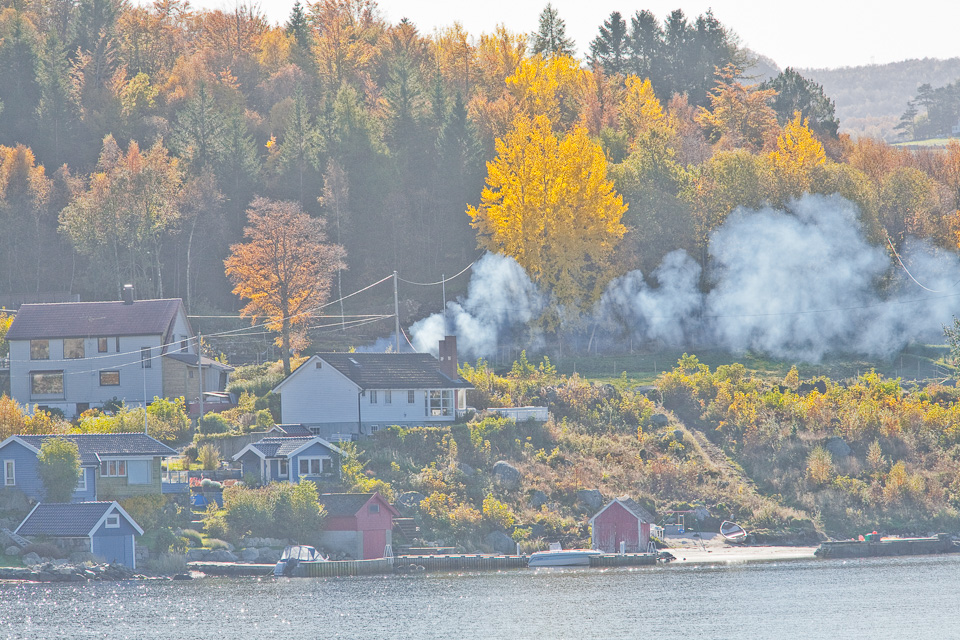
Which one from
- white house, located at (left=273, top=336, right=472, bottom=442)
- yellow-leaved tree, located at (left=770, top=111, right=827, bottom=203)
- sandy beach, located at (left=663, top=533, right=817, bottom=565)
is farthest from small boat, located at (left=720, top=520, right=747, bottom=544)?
yellow-leaved tree, located at (left=770, top=111, right=827, bottom=203)

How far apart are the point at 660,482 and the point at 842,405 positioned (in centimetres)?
1166

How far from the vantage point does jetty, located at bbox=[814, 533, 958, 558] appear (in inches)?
2243

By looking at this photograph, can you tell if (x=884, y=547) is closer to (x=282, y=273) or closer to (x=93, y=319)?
(x=282, y=273)

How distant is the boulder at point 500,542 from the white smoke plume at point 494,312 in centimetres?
2118

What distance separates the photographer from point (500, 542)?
5612 centimetres

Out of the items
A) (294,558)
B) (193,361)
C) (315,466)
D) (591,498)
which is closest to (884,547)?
(591,498)

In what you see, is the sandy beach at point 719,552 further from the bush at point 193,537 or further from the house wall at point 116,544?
the house wall at point 116,544

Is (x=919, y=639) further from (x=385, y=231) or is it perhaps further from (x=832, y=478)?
(x=385, y=231)

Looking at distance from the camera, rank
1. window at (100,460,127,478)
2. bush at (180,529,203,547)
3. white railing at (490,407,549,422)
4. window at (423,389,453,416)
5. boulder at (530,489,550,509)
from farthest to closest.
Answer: window at (423,389,453,416), white railing at (490,407,549,422), boulder at (530,489,550,509), window at (100,460,127,478), bush at (180,529,203,547)

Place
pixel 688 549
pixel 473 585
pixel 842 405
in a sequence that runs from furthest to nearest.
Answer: pixel 842 405 < pixel 688 549 < pixel 473 585

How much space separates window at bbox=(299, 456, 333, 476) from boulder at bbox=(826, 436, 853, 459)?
23174mm

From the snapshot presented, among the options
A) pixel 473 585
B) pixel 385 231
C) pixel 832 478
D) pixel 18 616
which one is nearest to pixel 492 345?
pixel 385 231

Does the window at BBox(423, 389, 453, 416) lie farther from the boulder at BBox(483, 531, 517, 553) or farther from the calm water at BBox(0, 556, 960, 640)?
the calm water at BBox(0, 556, 960, 640)

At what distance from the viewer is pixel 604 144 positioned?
89.2 m
